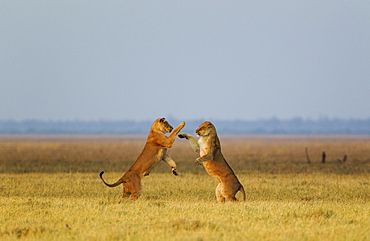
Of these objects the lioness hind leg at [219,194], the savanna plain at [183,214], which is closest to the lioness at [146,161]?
the savanna plain at [183,214]

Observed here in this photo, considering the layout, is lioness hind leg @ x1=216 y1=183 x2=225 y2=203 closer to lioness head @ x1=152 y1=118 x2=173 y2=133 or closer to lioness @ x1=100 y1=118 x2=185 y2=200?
lioness @ x1=100 y1=118 x2=185 y2=200

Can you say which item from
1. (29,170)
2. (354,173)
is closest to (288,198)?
(354,173)

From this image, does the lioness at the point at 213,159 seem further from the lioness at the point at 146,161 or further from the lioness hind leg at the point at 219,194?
the lioness at the point at 146,161

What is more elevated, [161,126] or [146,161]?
[161,126]

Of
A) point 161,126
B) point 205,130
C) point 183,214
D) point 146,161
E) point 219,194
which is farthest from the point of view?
point 161,126

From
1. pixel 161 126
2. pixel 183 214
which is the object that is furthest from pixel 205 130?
pixel 183 214

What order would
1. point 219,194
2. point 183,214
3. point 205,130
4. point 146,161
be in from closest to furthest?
point 183,214
point 205,130
point 146,161
point 219,194

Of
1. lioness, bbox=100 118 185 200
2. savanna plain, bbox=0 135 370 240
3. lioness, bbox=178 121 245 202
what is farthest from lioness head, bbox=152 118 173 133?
savanna plain, bbox=0 135 370 240

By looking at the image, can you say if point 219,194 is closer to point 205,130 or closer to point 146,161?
point 205,130

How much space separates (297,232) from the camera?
36.7 feet

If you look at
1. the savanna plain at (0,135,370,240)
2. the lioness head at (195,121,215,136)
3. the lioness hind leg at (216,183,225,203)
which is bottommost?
the savanna plain at (0,135,370,240)

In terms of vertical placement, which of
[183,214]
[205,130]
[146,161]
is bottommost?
[183,214]

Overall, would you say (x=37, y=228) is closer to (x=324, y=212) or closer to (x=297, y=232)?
(x=297, y=232)

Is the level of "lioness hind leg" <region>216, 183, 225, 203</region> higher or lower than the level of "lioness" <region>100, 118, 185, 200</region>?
lower
